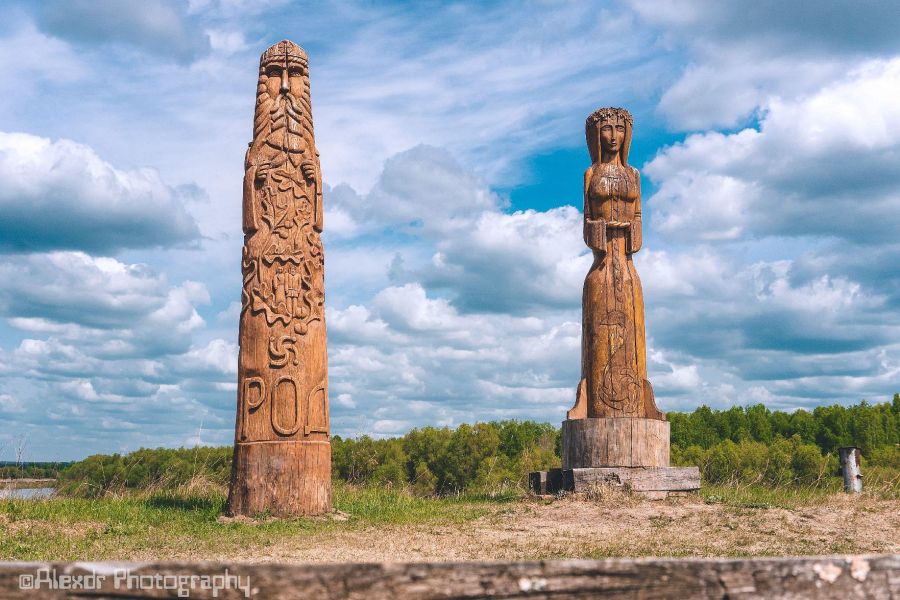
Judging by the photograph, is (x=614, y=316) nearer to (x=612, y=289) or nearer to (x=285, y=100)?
(x=612, y=289)

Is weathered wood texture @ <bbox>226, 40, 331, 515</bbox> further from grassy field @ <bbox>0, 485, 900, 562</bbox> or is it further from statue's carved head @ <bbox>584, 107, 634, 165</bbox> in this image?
statue's carved head @ <bbox>584, 107, 634, 165</bbox>

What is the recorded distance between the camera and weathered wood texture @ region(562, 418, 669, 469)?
12.2 m

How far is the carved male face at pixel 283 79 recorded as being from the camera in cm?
1192

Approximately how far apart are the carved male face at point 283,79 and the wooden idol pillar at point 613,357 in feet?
15.8

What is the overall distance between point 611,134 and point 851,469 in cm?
675

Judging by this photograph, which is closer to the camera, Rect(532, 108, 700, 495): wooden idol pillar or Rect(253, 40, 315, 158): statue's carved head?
Rect(253, 40, 315, 158): statue's carved head

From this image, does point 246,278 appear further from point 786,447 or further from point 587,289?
point 786,447

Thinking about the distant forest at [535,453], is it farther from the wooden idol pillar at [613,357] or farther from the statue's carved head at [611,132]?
the statue's carved head at [611,132]

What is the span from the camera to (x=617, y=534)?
9375 mm

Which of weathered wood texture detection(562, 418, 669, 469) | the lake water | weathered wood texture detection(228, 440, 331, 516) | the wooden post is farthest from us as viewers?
the wooden post

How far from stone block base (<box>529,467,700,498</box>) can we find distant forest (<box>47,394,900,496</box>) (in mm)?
3575

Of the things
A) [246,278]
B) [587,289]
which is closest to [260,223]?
[246,278]

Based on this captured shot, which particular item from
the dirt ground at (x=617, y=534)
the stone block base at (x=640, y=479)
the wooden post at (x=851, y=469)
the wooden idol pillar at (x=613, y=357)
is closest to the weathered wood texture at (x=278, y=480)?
the dirt ground at (x=617, y=534)

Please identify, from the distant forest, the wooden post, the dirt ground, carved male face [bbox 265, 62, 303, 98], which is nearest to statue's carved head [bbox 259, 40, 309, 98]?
carved male face [bbox 265, 62, 303, 98]
